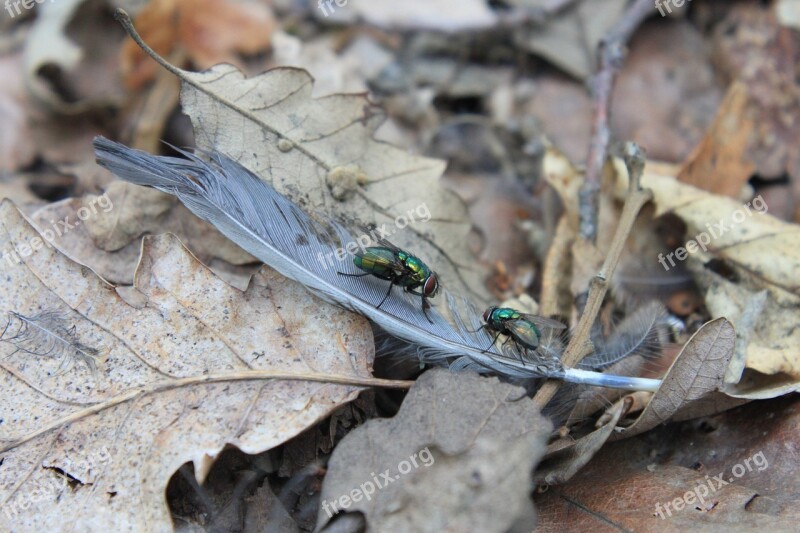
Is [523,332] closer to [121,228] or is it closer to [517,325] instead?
[517,325]

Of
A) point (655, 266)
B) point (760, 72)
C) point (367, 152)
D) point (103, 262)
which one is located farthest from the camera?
point (760, 72)

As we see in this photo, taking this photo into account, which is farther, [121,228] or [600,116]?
[600,116]

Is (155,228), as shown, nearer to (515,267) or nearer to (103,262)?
(103,262)

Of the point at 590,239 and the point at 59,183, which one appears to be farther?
the point at 59,183

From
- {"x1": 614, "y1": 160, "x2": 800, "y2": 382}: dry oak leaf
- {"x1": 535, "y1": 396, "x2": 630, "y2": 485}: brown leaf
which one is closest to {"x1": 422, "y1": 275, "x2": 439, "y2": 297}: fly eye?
{"x1": 535, "y1": 396, "x2": 630, "y2": 485}: brown leaf

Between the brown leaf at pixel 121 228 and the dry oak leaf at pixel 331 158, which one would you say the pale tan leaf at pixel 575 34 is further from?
the brown leaf at pixel 121 228

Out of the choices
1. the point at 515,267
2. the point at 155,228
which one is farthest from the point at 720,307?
the point at 155,228

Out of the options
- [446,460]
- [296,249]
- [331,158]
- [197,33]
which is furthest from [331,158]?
[197,33]

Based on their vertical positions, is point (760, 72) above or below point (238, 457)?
above
